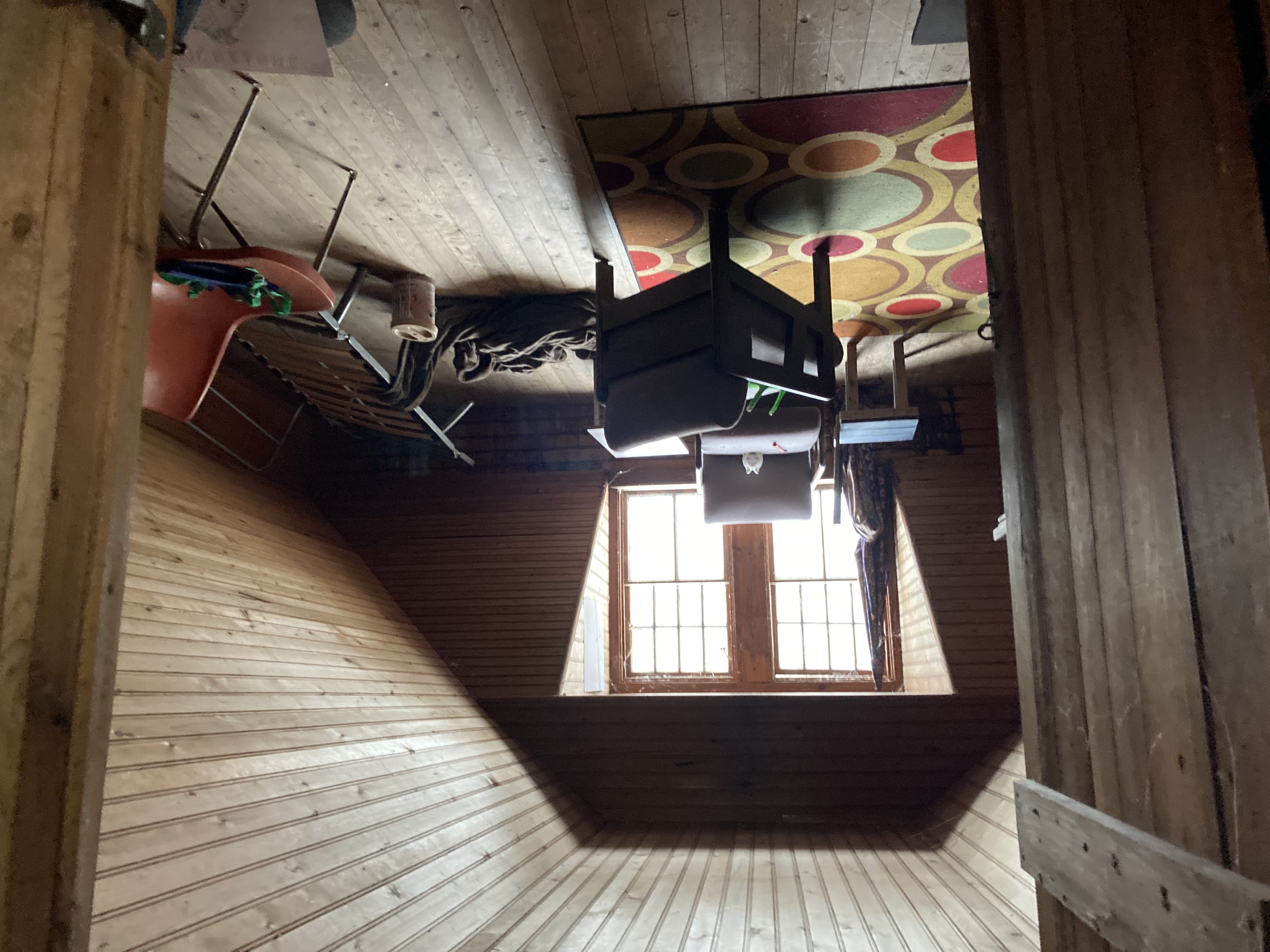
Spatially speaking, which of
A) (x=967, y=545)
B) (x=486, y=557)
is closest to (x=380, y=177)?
(x=486, y=557)

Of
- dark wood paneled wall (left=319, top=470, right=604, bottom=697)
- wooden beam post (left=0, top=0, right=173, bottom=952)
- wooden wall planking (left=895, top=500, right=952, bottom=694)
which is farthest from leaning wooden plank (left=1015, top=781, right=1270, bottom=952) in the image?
dark wood paneled wall (left=319, top=470, right=604, bottom=697)

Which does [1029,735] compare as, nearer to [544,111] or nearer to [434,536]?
[544,111]

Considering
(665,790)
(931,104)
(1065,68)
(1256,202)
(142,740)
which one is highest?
(931,104)

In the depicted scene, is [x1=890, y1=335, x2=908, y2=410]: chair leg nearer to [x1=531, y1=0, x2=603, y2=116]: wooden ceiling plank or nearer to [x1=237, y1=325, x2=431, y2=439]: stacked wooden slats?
[x1=531, y1=0, x2=603, y2=116]: wooden ceiling plank

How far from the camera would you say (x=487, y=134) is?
324cm

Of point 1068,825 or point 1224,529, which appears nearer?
point 1224,529

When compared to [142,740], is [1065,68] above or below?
above

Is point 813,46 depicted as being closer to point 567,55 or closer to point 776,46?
point 776,46

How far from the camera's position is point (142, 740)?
2.62 m

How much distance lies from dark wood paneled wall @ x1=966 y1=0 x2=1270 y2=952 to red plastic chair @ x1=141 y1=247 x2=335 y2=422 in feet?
7.73

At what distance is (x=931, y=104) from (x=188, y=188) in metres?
3.00

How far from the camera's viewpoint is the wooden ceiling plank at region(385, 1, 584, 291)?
2.70m

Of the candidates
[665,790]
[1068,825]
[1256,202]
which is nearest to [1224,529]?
[1256,202]

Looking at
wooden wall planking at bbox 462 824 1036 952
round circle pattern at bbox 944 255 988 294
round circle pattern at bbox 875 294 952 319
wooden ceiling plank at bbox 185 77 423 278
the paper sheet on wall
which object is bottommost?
wooden wall planking at bbox 462 824 1036 952
